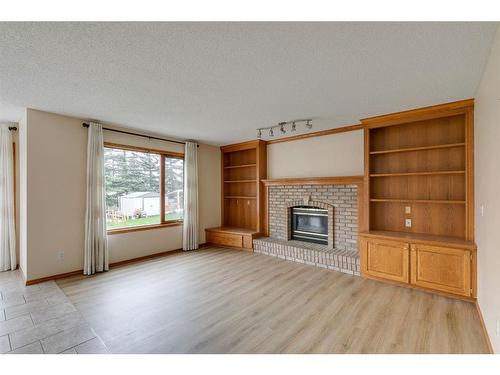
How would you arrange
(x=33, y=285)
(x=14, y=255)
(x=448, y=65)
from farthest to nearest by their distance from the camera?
(x=14, y=255) → (x=33, y=285) → (x=448, y=65)

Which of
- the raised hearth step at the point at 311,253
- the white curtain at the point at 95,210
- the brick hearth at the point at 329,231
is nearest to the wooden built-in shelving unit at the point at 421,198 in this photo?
the raised hearth step at the point at 311,253

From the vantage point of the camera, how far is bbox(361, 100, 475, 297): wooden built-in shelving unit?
3061 millimetres

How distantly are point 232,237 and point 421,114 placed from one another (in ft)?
13.7

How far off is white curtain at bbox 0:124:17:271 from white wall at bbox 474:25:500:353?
6.21 m

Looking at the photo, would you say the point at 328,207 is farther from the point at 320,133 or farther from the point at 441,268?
the point at 441,268

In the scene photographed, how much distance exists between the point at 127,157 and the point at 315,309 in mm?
4164

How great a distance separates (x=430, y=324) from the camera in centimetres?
239

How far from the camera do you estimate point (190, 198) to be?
5.50 meters

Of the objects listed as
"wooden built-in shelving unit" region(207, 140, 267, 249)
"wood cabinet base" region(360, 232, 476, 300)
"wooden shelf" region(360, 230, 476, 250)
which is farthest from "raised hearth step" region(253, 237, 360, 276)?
"wooden shelf" region(360, 230, 476, 250)

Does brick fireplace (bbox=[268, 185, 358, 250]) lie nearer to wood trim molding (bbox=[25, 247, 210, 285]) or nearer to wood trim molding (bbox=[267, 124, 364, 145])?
wood trim molding (bbox=[267, 124, 364, 145])

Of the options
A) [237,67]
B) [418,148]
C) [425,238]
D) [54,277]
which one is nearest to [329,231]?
[425,238]

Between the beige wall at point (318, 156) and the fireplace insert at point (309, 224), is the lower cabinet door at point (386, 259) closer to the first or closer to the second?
the fireplace insert at point (309, 224)
